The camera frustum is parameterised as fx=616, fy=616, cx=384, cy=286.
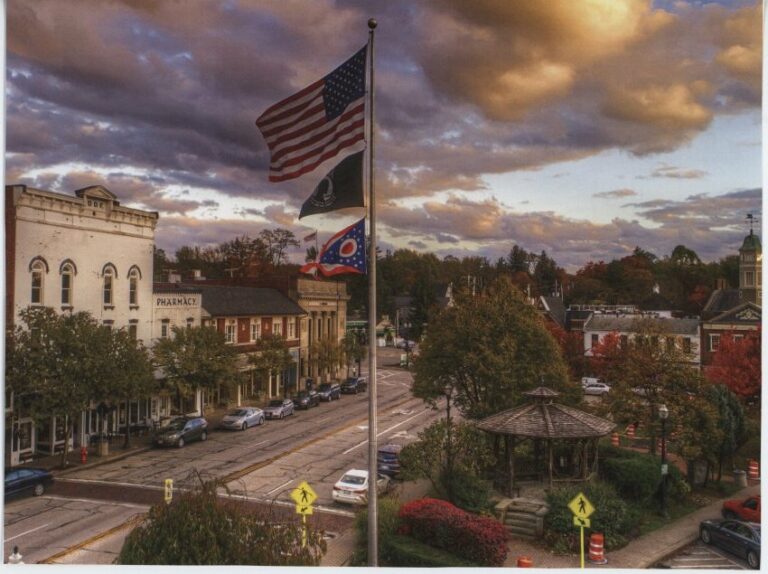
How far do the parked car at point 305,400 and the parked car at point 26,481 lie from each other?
9523 millimetres

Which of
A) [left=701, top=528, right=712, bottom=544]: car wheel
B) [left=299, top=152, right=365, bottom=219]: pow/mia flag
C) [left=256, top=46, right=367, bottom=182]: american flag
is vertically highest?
→ [left=256, top=46, right=367, bottom=182]: american flag

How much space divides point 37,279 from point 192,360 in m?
5.41

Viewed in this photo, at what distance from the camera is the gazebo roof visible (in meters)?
15.5

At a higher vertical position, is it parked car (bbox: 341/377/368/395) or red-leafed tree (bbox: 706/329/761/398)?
red-leafed tree (bbox: 706/329/761/398)

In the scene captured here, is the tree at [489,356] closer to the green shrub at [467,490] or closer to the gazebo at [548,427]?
the gazebo at [548,427]

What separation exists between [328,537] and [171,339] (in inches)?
403

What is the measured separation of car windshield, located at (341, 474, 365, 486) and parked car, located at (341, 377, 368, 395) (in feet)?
30.7

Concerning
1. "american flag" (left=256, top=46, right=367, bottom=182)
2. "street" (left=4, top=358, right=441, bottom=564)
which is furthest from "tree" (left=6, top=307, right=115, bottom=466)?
"american flag" (left=256, top=46, right=367, bottom=182)

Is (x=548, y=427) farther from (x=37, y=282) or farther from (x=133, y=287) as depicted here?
(x=37, y=282)

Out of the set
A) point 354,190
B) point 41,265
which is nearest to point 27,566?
point 41,265

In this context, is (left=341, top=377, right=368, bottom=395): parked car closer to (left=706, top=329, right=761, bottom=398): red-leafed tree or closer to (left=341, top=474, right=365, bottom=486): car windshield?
(left=341, top=474, right=365, bottom=486): car windshield

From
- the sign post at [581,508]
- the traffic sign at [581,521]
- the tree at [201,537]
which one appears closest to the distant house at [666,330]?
the traffic sign at [581,521]

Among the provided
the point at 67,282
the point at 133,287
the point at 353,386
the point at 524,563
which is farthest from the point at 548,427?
the point at 67,282

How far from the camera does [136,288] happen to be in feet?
67.9
